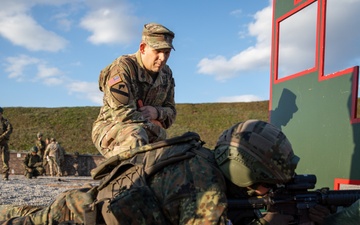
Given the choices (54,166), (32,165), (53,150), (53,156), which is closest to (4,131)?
(32,165)

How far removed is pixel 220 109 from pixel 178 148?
28763 millimetres

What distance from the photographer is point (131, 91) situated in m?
3.41

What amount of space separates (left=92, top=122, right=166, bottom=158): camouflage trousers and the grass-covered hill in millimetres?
19859

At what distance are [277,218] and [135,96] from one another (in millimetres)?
1575

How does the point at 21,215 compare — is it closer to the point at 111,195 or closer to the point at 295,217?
the point at 111,195

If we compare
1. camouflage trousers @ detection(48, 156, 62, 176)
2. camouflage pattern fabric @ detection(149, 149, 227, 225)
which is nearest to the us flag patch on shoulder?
camouflage pattern fabric @ detection(149, 149, 227, 225)

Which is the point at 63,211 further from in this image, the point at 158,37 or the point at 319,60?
the point at 319,60

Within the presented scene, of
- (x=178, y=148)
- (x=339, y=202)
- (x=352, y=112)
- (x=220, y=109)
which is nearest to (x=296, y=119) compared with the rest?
(x=352, y=112)

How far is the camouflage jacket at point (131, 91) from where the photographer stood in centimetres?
331

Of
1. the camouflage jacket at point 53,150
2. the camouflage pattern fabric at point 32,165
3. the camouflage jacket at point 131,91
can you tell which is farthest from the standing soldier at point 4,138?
the camouflage jacket at point 131,91

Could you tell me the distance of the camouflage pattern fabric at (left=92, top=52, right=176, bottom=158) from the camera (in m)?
3.21

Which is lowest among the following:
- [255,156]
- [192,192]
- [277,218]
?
[277,218]

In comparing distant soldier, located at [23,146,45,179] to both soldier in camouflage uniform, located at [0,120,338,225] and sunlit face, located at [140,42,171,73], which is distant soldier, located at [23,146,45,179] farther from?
soldier in camouflage uniform, located at [0,120,338,225]

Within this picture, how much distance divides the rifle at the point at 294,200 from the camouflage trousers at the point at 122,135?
3.29 ft
